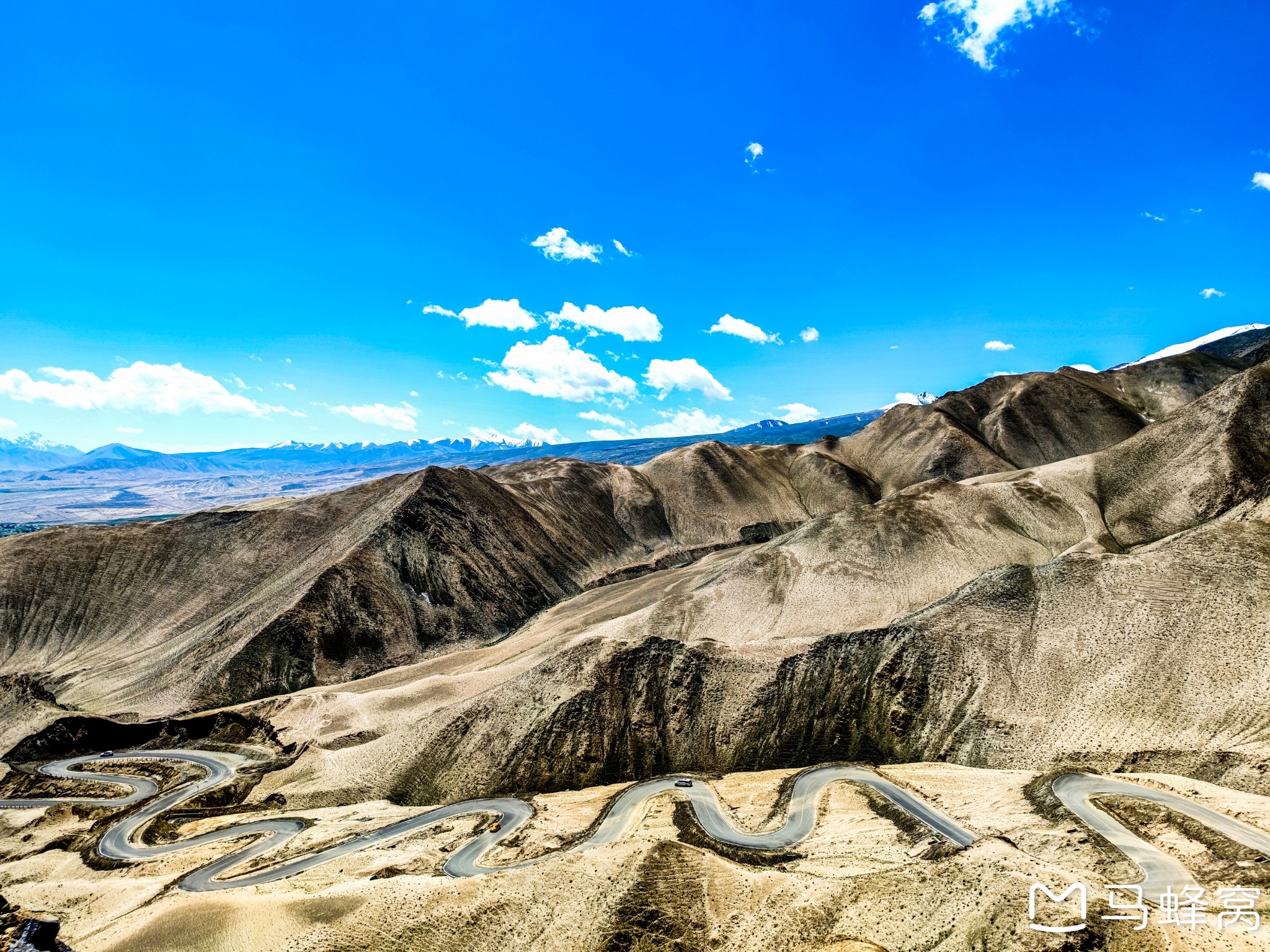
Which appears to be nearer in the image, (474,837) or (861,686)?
(474,837)

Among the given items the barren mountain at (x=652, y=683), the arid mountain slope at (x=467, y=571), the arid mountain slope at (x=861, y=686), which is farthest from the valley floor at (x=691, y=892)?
the arid mountain slope at (x=467, y=571)

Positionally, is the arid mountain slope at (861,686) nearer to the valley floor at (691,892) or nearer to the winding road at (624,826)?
the winding road at (624,826)

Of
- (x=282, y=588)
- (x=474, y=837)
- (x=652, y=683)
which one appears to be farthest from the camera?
(x=282, y=588)

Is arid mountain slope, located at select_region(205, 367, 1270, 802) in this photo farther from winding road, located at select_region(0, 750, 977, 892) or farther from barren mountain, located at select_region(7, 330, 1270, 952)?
winding road, located at select_region(0, 750, 977, 892)

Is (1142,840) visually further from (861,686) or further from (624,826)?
(624,826)

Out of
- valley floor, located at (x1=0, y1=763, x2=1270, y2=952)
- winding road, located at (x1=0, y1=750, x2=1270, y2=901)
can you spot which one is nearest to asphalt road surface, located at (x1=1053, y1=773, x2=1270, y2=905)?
winding road, located at (x1=0, y1=750, x2=1270, y2=901)

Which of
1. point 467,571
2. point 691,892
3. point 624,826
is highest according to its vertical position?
point 467,571

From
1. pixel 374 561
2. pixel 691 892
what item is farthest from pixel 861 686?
pixel 374 561

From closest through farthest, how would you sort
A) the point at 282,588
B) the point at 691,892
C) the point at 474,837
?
the point at 691,892 → the point at 474,837 → the point at 282,588

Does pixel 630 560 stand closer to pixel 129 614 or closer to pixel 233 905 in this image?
pixel 129 614
